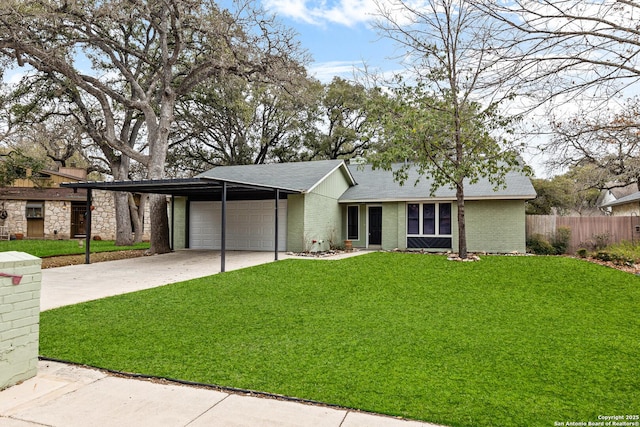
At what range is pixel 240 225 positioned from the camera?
16.3m

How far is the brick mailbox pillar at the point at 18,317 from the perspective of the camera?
3.55 metres

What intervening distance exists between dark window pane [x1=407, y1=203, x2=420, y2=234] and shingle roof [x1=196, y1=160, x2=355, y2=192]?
356cm

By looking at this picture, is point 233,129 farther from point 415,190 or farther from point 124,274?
point 124,274

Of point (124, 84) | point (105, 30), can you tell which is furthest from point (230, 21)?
point (124, 84)

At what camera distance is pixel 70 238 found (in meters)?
23.2

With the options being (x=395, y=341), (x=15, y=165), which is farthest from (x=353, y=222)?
(x=15, y=165)

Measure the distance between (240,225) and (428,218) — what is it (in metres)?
7.84

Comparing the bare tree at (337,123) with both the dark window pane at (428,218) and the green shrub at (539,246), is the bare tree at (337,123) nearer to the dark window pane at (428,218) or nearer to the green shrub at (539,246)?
the dark window pane at (428,218)

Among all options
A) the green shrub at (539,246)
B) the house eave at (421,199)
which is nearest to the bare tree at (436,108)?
the house eave at (421,199)

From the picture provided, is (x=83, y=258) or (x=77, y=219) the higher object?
(x=77, y=219)

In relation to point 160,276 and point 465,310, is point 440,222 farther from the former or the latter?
point 160,276

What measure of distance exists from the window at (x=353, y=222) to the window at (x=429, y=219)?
252 centimetres

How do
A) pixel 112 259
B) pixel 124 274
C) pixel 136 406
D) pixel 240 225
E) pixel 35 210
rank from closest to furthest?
pixel 136 406 → pixel 124 274 → pixel 112 259 → pixel 240 225 → pixel 35 210

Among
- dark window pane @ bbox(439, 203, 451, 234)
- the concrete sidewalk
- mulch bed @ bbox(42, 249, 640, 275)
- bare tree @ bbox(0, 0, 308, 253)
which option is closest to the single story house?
dark window pane @ bbox(439, 203, 451, 234)
